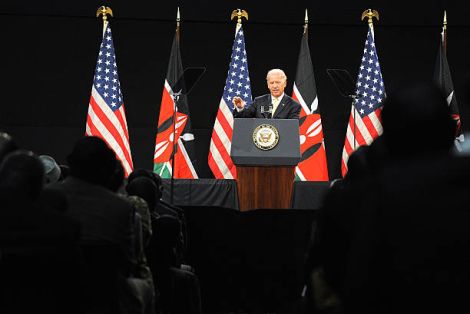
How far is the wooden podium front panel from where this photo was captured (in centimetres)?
652

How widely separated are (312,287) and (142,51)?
27.1ft

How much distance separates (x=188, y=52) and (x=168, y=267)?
6.50 meters

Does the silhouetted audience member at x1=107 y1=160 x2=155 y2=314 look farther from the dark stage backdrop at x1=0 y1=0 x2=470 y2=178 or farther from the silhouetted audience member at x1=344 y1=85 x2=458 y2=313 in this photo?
the dark stage backdrop at x1=0 y1=0 x2=470 y2=178

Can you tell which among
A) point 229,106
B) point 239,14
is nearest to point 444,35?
point 239,14

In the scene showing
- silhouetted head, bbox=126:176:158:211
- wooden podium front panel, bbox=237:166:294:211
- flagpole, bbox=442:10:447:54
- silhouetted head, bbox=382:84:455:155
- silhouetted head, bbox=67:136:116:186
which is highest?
flagpole, bbox=442:10:447:54

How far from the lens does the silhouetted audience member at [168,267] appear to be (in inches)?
148

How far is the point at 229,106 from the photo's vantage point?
910 centimetres

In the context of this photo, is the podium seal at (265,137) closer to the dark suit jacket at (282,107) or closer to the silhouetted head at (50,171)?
the dark suit jacket at (282,107)

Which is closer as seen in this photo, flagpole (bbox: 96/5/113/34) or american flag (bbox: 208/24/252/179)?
american flag (bbox: 208/24/252/179)

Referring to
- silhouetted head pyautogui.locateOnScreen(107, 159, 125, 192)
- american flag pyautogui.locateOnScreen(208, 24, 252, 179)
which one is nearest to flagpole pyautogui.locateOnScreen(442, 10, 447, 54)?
american flag pyautogui.locateOnScreen(208, 24, 252, 179)

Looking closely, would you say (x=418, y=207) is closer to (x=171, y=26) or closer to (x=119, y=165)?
(x=119, y=165)

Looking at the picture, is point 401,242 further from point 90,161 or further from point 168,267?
point 168,267

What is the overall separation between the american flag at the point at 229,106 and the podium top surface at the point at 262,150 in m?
2.43

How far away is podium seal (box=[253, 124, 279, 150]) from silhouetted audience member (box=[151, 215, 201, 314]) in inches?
98.9
